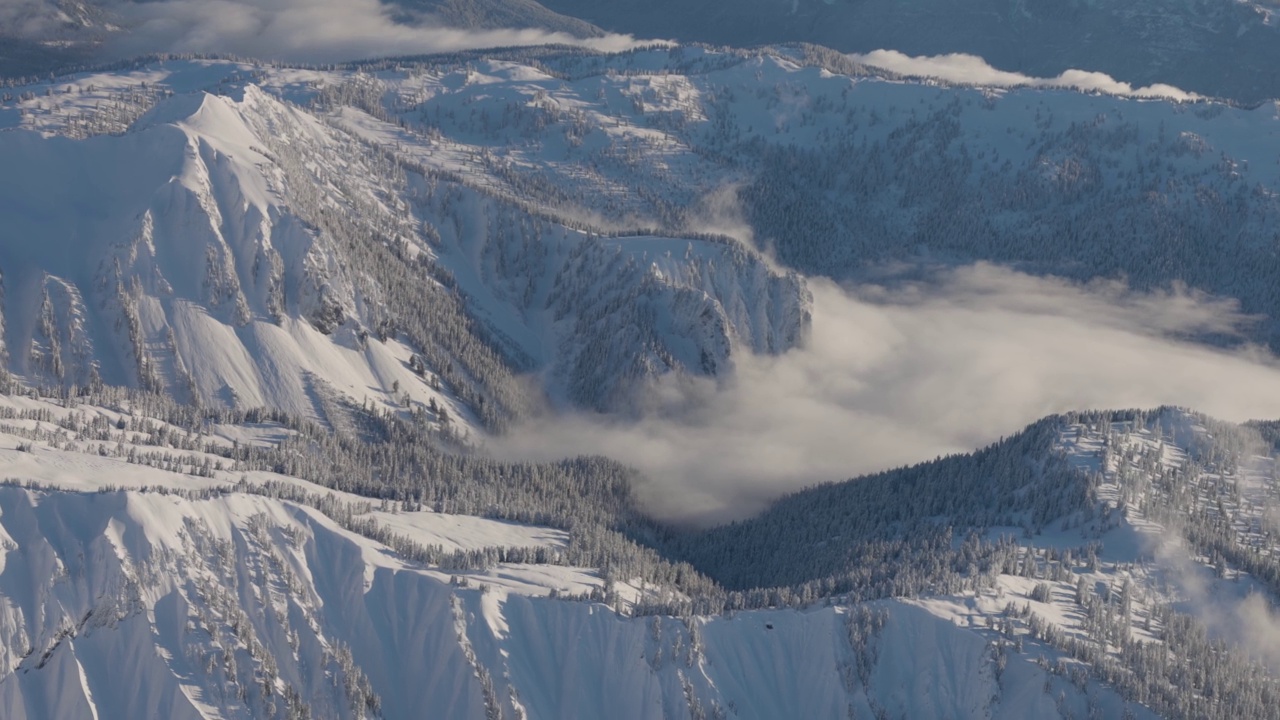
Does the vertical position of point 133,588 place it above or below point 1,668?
above

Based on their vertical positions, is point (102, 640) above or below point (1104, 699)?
below

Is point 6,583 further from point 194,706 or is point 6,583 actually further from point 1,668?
point 194,706

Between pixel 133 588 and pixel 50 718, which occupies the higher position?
pixel 133 588

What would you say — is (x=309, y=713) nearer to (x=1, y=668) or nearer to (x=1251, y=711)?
(x=1, y=668)

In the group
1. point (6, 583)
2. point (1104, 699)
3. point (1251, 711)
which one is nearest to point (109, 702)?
point (6, 583)

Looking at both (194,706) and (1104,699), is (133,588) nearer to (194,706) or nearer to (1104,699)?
(194,706)

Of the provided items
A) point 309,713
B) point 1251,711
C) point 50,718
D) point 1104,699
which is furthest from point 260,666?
point 1251,711

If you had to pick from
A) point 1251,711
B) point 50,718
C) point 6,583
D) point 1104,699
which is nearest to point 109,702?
point 50,718
